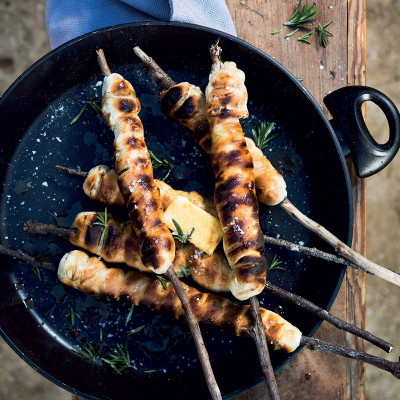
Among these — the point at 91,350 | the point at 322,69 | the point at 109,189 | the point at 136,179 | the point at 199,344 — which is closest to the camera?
the point at 199,344

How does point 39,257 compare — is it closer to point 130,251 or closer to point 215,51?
point 130,251

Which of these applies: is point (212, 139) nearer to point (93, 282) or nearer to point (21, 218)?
point (93, 282)

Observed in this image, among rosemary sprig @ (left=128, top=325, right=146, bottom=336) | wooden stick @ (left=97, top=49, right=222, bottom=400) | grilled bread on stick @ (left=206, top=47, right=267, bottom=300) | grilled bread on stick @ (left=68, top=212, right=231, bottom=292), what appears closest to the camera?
wooden stick @ (left=97, top=49, right=222, bottom=400)

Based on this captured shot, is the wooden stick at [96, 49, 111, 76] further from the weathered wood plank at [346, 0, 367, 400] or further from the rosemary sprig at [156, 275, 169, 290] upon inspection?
the weathered wood plank at [346, 0, 367, 400]

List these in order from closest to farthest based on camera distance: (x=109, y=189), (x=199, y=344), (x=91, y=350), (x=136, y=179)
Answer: (x=199, y=344) → (x=136, y=179) → (x=109, y=189) → (x=91, y=350)

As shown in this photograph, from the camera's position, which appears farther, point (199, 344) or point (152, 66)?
point (152, 66)

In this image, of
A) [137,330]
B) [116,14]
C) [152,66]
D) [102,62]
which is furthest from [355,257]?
[116,14]

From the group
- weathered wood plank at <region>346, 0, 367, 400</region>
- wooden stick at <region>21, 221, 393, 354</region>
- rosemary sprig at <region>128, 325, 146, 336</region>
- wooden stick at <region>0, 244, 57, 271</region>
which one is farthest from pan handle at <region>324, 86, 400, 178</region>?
wooden stick at <region>0, 244, 57, 271</region>
